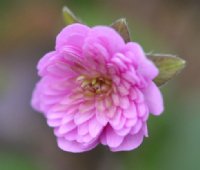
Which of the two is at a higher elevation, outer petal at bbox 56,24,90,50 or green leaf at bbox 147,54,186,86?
outer petal at bbox 56,24,90,50

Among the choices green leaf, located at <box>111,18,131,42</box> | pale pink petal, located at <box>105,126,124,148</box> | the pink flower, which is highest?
green leaf, located at <box>111,18,131,42</box>

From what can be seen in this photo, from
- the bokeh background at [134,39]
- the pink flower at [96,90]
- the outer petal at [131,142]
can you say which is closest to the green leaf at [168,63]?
the pink flower at [96,90]

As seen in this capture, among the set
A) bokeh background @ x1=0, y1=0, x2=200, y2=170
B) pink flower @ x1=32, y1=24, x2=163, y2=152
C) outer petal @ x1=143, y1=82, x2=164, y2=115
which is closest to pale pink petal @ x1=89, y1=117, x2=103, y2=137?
pink flower @ x1=32, y1=24, x2=163, y2=152

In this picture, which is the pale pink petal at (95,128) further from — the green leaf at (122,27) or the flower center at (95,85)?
the green leaf at (122,27)

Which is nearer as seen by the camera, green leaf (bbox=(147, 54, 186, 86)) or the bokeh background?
green leaf (bbox=(147, 54, 186, 86))

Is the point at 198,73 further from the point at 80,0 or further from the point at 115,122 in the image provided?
the point at 115,122

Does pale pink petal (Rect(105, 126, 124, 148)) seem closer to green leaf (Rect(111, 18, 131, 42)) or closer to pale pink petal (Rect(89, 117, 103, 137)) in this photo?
pale pink petal (Rect(89, 117, 103, 137))

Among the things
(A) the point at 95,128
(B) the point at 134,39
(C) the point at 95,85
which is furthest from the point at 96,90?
(B) the point at 134,39
